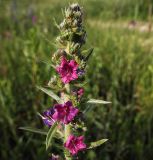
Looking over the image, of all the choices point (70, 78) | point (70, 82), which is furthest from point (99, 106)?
point (70, 78)

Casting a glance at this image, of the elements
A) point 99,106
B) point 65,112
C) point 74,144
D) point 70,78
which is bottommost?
point 99,106

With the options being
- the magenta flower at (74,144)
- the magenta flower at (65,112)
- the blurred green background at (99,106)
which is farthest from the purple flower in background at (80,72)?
the blurred green background at (99,106)

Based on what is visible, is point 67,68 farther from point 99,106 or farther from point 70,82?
point 99,106

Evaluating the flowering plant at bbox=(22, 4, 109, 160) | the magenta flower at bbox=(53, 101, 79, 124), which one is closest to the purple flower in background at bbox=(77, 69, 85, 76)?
the flowering plant at bbox=(22, 4, 109, 160)

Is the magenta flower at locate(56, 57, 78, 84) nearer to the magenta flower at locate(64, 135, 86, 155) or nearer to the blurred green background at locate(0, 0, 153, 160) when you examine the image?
the magenta flower at locate(64, 135, 86, 155)

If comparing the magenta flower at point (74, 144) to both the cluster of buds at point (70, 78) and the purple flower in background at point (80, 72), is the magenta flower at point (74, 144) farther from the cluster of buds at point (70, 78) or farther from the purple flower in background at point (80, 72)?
the purple flower in background at point (80, 72)

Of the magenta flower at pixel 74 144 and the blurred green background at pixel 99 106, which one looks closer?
the magenta flower at pixel 74 144

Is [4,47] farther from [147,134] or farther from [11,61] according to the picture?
[147,134]
